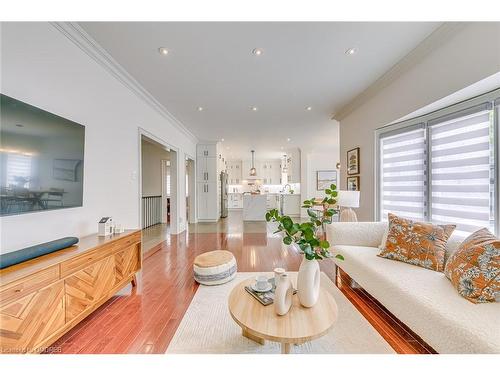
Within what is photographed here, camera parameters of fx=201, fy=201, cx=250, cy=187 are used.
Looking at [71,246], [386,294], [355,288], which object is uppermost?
[71,246]

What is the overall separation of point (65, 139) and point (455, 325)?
316 centimetres

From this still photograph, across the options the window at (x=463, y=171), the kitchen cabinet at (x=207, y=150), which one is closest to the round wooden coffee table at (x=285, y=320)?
the window at (x=463, y=171)

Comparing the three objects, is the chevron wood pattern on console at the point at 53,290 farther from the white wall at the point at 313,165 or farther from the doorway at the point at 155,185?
the white wall at the point at 313,165

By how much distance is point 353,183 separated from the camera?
3.92m

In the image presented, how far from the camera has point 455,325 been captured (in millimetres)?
1135

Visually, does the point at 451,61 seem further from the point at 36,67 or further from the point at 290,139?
the point at 290,139

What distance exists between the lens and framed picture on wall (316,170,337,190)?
852 cm

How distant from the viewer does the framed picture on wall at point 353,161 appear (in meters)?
3.75

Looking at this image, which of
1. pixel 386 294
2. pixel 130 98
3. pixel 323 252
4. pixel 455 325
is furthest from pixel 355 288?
pixel 130 98

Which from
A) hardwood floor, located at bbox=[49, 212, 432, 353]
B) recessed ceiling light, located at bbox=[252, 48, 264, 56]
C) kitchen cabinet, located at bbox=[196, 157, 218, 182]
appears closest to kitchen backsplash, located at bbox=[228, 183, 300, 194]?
kitchen cabinet, located at bbox=[196, 157, 218, 182]

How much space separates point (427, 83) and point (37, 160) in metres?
3.81

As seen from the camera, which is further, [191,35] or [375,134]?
[375,134]

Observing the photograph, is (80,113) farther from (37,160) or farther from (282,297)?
(282,297)

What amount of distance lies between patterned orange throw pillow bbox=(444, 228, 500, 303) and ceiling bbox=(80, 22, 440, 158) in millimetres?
2033
